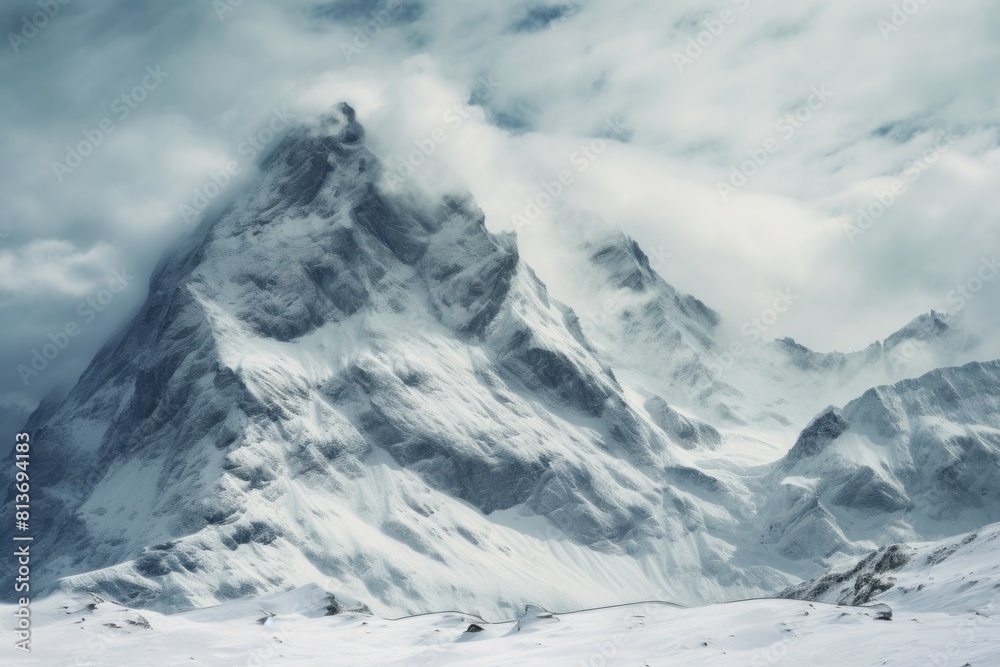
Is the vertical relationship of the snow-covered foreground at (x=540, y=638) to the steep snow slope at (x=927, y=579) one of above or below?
above

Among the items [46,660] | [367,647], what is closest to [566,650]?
[367,647]

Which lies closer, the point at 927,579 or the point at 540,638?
the point at 540,638

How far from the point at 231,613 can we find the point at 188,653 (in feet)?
36.8

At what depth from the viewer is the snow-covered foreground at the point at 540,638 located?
43.3 m

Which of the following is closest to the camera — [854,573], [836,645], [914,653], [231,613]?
[914,653]

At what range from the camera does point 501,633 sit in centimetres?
5553

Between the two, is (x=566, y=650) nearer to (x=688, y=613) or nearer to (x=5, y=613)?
(x=688, y=613)

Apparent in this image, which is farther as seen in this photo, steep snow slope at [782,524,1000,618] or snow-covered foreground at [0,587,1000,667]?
steep snow slope at [782,524,1000,618]

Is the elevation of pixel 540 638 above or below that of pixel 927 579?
above

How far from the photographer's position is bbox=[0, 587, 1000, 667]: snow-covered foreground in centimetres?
4334

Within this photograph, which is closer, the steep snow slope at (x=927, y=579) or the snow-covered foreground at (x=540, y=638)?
the snow-covered foreground at (x=540, y=638)

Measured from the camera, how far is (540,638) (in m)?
52.3

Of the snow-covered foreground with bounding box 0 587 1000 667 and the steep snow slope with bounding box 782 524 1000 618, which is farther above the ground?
the snow-covered foreground with bounding box 0 587 1000 667

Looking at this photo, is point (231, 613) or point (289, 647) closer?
point (289, 647)
